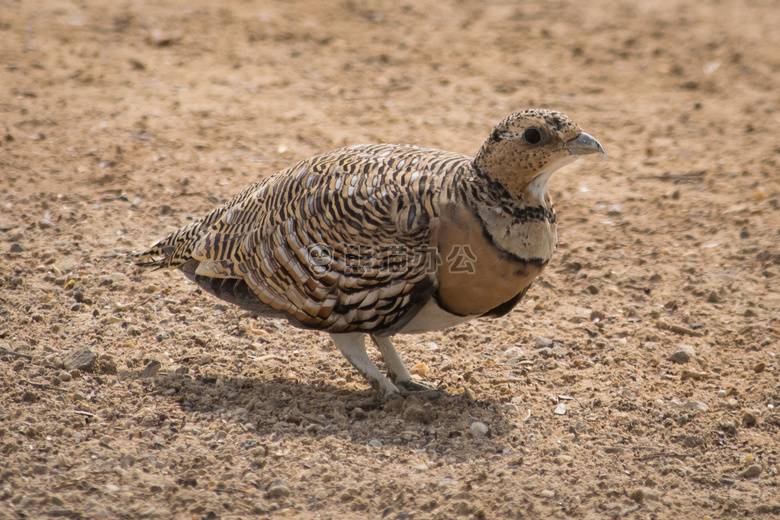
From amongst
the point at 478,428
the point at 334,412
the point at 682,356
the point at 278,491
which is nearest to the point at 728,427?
the point at 682,356

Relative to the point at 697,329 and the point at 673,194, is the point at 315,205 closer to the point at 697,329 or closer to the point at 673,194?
the point at 697,329

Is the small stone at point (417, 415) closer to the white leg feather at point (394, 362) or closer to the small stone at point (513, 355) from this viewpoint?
the white leg feather at point (394, 362)

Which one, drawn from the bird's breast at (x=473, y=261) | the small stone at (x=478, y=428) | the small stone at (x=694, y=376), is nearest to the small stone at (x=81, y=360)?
the bird's breast at (x=473, y=261)

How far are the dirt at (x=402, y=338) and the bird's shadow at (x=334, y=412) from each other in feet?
0.06

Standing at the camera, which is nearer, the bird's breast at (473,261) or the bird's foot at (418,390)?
the bird's breast at (473,261)

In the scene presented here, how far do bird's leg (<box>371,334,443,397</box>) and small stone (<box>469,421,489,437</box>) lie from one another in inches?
16.2

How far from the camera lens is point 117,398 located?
4660mm

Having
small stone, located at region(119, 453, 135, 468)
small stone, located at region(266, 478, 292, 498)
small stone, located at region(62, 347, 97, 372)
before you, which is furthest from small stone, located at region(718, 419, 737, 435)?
small stone, located at region(62, 347, 97, 372)

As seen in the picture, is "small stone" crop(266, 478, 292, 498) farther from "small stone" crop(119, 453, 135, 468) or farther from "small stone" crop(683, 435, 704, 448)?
"small stone" crop(683, 435, 704, 448)

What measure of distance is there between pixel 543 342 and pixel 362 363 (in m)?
1.34

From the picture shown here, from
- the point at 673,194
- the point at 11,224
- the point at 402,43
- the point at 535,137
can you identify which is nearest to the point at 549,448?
the point at 535,137

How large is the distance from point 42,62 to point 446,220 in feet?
21.9

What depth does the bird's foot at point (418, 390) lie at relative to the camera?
487 centimetres

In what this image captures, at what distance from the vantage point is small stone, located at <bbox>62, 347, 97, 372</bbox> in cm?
485
